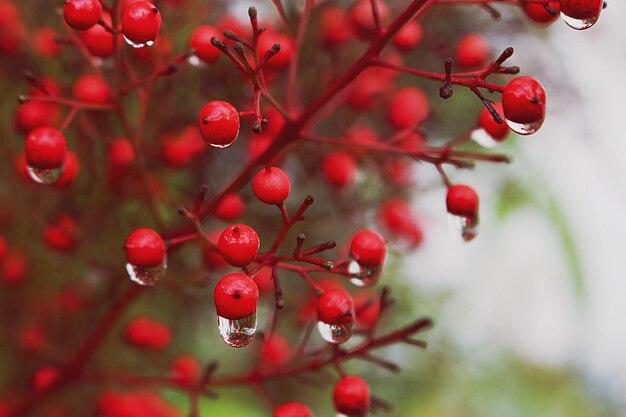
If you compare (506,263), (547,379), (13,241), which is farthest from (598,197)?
(13,241)

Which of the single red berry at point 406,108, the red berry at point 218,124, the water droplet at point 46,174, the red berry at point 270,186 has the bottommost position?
the single red berry at point 406,108

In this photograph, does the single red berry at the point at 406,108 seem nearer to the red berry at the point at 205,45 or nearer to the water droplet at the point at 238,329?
the red berry at the point at 205,45

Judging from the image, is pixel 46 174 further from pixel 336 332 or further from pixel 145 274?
pixel 336 332

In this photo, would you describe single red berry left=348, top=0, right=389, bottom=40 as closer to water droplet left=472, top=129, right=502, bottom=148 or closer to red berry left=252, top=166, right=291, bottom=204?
water droplet left=472, top=129, right=502, bottom=148

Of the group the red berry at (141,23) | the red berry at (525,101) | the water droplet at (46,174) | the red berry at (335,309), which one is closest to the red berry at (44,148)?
the water droplet at (46,174)

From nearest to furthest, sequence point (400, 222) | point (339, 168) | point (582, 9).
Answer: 1. point (582, 9)
2. point (339, 168)
3. point (400, 222)

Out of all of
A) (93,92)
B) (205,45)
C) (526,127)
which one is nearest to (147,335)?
(93,92)
